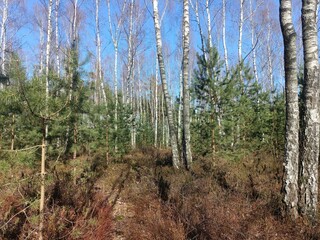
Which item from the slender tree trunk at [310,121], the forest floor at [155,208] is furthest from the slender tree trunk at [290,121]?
the forest floor at [155,208]

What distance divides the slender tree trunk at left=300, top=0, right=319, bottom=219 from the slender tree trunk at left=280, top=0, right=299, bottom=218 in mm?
111

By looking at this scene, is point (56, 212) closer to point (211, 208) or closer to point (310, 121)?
point (211, 208)

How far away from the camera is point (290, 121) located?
4.29 meters

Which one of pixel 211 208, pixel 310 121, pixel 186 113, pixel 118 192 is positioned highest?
pixel 186 113

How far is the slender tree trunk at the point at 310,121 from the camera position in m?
4.18

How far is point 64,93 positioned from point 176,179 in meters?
5.25

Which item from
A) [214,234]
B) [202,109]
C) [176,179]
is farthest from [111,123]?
[214,234]

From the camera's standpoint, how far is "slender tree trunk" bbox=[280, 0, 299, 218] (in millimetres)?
4242

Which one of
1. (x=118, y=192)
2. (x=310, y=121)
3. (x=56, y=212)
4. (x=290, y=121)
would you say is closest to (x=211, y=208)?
(x=290, y=121)

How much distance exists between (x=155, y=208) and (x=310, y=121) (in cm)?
314

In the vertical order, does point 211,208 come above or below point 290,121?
below

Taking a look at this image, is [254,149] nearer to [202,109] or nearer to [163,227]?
[202,109]

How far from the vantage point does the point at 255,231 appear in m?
3.96

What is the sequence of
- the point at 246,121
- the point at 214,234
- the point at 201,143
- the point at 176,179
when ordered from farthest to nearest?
the point at 246,121, the point at 201,143, the point at 176,179, the point at 214,234
